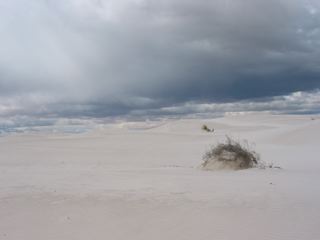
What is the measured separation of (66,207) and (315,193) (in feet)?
17.2

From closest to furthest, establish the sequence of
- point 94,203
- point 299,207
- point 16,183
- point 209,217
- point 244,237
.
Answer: point 244,237 < point 209,217 < point 299,207 < point 94,203 < point 16,183

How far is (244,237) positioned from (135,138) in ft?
88.6

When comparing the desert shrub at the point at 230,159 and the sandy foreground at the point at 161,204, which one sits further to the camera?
the desert shrub at the point at 230,159

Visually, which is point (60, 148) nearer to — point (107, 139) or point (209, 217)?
point (107, 139)

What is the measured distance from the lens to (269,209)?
9648 mm

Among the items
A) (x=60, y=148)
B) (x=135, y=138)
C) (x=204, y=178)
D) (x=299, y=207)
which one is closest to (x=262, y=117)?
(x=135, y=138)

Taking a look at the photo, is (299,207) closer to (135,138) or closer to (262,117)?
(135,138)

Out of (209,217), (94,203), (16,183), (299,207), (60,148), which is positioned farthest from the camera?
(60,148)

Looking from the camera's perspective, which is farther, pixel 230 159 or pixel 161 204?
pixel 230 159

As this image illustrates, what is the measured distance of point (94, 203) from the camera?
10609mm

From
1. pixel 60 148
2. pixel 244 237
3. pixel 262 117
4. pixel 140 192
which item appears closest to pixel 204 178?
pixel 140 192

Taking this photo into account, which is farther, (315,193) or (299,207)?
(315,193)

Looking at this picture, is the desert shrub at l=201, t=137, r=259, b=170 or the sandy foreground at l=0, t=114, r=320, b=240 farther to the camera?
the desert shrub at l=201, t=137, r=259, b=170

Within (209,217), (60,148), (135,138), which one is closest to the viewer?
(209,217)
